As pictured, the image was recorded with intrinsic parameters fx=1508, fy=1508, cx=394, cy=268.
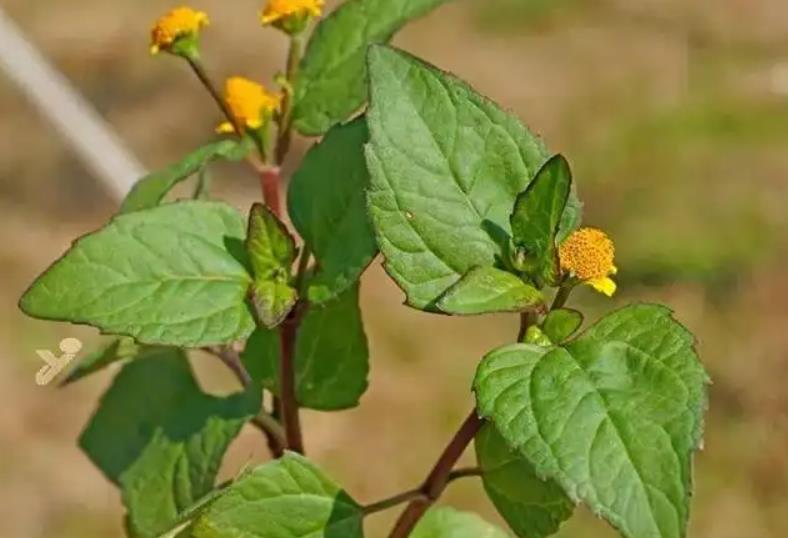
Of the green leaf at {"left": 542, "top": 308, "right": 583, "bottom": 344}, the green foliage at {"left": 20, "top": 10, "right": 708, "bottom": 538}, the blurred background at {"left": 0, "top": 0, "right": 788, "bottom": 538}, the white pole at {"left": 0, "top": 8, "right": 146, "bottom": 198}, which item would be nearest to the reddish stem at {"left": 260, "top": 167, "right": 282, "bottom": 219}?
the green foliage at {"left": 20, "top": 10, "right": 708, "bottom": 538}

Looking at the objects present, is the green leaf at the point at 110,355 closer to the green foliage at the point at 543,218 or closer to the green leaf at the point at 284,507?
the green leaf at the point at 284,507

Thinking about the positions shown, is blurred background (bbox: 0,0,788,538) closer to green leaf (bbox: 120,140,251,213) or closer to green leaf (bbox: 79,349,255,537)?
green leaf (bbox: 79,349,255,537)

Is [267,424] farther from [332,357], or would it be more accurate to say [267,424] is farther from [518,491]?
[518,491]

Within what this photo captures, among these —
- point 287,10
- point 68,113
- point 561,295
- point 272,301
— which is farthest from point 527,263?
point 68,113

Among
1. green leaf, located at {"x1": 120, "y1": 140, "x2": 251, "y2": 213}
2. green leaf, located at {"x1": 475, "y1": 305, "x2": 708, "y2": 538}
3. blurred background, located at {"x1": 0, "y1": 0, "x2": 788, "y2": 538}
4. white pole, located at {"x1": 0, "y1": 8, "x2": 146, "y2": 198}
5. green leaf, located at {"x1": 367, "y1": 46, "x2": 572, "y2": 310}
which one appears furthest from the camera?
white pole, located at {"x1": 0, "y1": 8, "x2": 146, "y2": 198}

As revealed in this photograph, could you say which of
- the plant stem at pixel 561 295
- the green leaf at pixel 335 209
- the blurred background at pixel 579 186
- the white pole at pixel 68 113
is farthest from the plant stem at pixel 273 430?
the white pole at pixel 68 113

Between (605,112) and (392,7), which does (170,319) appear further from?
(605,112)

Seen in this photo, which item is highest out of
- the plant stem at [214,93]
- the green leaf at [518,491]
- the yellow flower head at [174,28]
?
the yellow flower head at [174,28]
